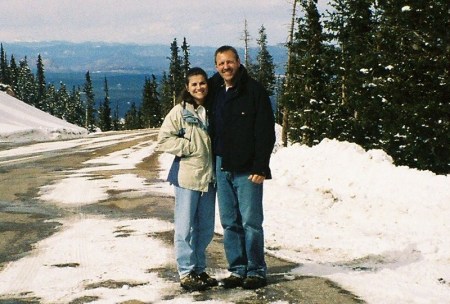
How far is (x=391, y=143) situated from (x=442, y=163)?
178cm

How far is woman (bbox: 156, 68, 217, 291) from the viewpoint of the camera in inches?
178

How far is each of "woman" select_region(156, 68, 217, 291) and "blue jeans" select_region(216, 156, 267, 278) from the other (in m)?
0.17

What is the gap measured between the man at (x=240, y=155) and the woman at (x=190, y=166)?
4.9 inches

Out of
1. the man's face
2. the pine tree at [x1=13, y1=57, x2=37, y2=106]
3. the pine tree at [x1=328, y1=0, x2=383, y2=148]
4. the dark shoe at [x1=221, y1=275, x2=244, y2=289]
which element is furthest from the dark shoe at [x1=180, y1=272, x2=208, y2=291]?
the pine tree at [x1=13, y1=57, x2=37, y2=106]

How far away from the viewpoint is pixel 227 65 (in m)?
4.37

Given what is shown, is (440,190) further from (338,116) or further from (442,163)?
(338,116)

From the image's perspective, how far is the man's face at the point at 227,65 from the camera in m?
4.37

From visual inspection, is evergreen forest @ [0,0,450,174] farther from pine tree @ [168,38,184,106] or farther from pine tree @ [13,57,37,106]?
pine tree @ [13,57,37,106]

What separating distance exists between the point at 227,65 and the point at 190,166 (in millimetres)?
998

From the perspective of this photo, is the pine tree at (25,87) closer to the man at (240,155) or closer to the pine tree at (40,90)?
the pine tree at (40,90)

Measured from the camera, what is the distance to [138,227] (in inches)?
292

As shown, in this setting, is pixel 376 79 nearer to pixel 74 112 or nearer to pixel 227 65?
pixel 227 65

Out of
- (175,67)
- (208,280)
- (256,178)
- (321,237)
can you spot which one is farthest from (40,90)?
(256,178)

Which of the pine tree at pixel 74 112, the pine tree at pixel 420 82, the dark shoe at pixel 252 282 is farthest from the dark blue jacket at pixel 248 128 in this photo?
the pine tree at pixel 74 112
